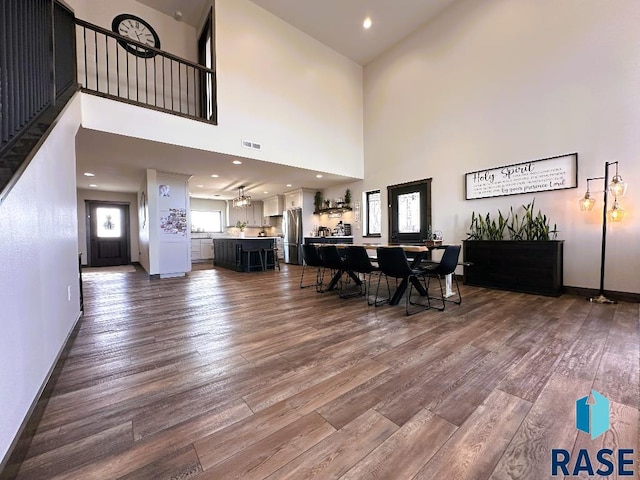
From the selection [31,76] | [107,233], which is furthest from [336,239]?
[107,233]

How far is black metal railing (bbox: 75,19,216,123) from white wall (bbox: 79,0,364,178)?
0.40m

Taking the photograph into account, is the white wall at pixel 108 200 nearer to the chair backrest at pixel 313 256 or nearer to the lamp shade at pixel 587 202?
the chair backrest at pixel 313 256

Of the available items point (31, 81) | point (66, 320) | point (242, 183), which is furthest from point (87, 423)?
point (242, 183)

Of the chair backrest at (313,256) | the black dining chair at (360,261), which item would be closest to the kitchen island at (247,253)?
the chair backrest at (313,256)

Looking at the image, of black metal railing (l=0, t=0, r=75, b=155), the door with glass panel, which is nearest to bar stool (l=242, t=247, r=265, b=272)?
the door with glass panel

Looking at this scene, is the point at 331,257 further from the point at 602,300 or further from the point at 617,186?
the point at 617,186

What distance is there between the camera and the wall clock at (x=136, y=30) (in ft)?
16.3

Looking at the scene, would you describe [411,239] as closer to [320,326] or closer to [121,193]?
[320,326]

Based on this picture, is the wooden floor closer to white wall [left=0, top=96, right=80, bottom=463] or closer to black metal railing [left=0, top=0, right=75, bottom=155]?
white wall [left=0, top=96, right=80, bottom=463]

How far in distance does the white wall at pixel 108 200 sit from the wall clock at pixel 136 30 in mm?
5410

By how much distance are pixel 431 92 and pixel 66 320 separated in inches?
265

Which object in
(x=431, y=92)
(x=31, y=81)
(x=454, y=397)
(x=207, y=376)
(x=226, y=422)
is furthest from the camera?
(x=431, y=92)

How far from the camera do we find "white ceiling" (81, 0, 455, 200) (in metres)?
4.60

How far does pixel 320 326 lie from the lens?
2.72m
